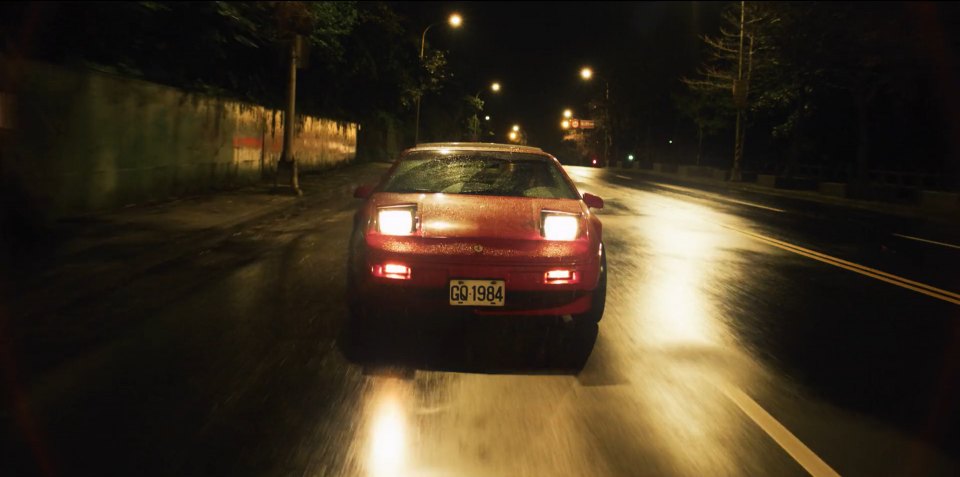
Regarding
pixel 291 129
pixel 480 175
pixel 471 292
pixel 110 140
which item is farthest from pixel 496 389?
pixel 291 129

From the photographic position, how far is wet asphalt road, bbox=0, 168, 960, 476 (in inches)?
154

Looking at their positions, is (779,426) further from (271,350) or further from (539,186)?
(271,350)

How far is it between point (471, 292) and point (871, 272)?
7.16 m

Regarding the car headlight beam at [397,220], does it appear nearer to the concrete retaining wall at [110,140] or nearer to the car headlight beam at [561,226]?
the car headlight beam at [561,226]

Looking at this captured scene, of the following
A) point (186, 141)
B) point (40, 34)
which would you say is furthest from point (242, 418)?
point (186, 141)

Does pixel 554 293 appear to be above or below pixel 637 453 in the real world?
above

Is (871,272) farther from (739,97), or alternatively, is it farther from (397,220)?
(739,97)

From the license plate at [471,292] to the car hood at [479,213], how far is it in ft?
1.03

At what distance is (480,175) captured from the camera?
6383 millimetres

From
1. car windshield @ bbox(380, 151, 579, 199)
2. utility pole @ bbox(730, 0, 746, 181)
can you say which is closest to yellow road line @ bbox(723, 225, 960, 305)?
car windshield @ bbox(380, 151, 579, 199)

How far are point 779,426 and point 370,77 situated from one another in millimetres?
37370

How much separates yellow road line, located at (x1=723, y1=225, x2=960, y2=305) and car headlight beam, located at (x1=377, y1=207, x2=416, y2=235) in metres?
6.17

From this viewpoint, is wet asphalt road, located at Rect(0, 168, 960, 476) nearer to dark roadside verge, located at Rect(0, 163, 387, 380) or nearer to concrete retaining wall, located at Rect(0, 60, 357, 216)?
dark roadside verge, located at Rect(0, 163, 387, 380)

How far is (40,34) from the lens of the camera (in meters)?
13.3
